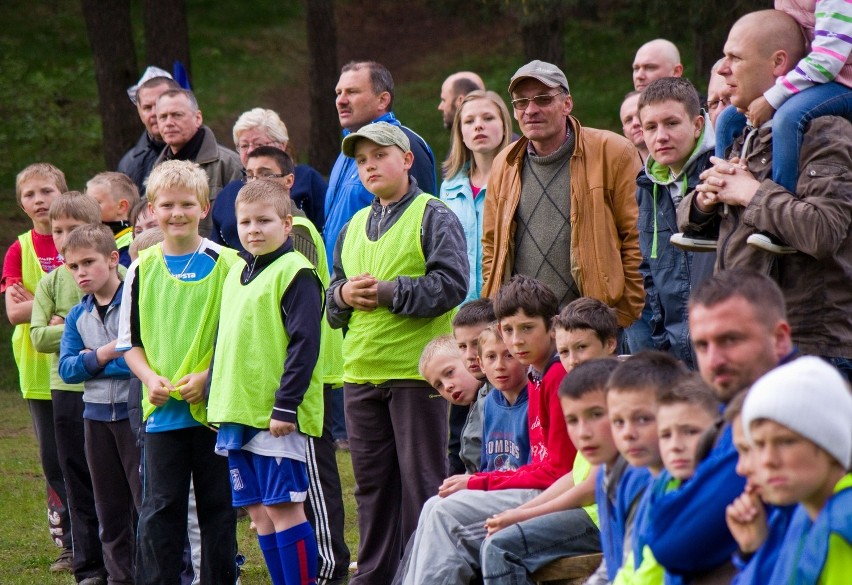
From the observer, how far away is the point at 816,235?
3.72m

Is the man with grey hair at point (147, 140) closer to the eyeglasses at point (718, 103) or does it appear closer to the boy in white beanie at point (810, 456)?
the eyeglasses at point (718, 103)

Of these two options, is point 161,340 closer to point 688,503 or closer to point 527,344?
point 527,344

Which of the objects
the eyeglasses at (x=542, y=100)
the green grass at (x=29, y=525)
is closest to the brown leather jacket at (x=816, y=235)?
the eyeglasses at (x=542, y=100)

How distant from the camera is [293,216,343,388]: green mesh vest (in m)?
6.46

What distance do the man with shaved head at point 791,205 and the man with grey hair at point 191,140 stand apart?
4.02 meters

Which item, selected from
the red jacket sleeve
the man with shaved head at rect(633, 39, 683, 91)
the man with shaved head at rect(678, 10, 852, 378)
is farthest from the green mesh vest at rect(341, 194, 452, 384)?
the man with shaved head at rect(633, 39, 683, 91)

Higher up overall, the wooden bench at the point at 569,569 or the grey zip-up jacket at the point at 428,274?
the grey zip-up jacket at the point at 428,274

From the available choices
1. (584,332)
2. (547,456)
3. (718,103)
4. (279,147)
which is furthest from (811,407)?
(279,147)

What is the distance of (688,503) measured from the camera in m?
2.93

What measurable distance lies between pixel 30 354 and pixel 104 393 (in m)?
1.48

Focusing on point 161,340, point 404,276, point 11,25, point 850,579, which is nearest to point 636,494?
point 850,579

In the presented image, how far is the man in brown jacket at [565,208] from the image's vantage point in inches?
205

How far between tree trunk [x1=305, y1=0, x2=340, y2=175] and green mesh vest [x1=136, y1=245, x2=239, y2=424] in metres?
11.9

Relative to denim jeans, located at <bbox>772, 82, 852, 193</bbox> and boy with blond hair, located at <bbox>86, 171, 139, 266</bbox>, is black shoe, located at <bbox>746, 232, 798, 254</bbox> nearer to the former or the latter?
denim jeans, located at <bbox>772, 82, 852, 193</bbox>
